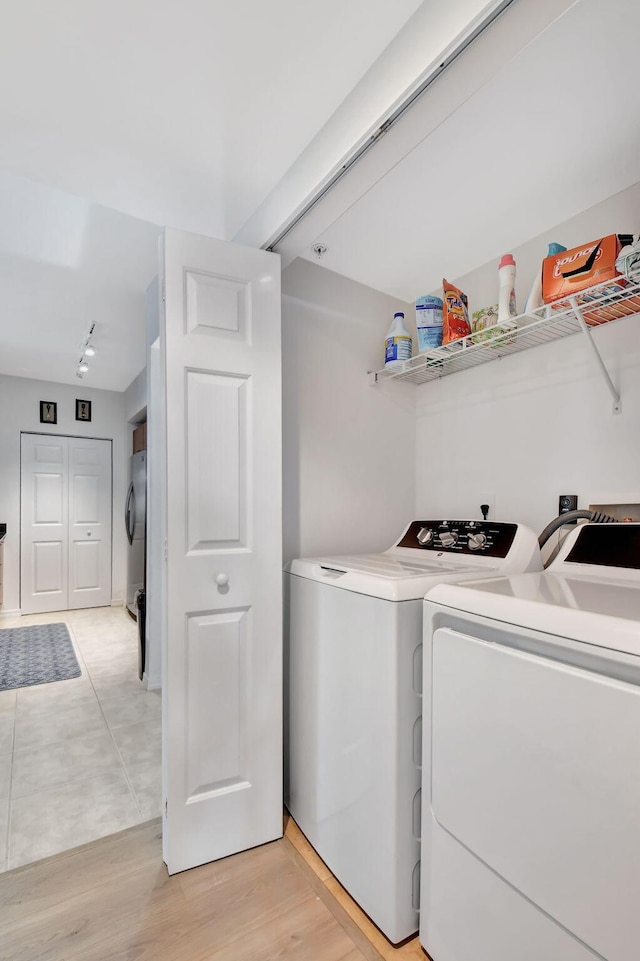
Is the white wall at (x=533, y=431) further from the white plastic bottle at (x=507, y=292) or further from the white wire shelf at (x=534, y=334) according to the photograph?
the white plastic bottle at (x=507, y=292)

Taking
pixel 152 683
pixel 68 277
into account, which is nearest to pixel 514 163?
pixel 68 277

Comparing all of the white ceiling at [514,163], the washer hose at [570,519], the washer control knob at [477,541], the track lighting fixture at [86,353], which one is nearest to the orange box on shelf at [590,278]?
the white ceiling at [514,163]

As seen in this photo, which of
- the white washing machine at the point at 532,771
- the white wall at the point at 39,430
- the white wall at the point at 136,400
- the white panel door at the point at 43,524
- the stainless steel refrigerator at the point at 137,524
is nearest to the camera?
the white washing machine at the point at 532,771

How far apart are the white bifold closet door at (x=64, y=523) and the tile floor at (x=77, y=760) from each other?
1.96 meters

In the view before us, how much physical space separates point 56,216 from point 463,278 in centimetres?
187

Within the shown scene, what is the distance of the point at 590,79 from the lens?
119cm

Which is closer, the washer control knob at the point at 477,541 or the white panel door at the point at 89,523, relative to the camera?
the washer control knob at the point at 477,541

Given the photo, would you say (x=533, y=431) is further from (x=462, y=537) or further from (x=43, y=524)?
(x=43, y=524)

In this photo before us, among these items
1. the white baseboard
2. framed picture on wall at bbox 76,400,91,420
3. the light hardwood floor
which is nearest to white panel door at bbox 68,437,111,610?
framed picture on wall at bbox 76,400,91,420

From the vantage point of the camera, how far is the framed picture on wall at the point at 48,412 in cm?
515

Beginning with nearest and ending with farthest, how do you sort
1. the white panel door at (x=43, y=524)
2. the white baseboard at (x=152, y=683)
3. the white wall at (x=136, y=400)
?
the white baseboard at (x=152, y=683) → the white wall at (x=136, y=400) → the white panel door at (x=43, y=524)

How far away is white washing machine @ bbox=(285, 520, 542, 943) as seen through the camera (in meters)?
1.24

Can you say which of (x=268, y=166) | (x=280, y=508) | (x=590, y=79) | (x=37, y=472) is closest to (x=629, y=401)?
(x=590, y=79)

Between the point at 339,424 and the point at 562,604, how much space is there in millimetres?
1322
